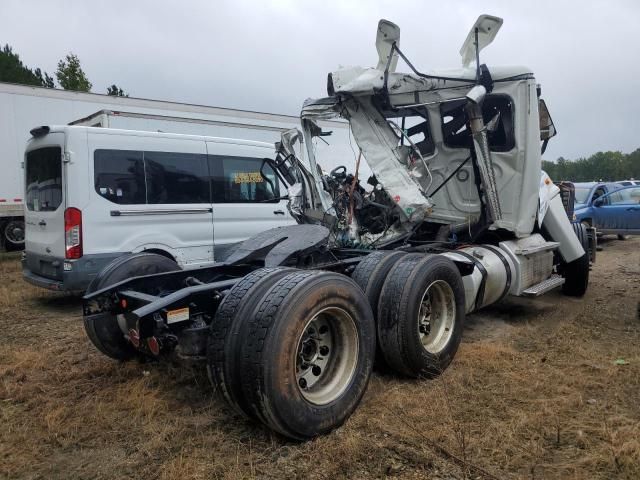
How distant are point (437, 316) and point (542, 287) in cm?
200

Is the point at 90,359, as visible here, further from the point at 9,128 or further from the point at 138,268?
the point at 9,128

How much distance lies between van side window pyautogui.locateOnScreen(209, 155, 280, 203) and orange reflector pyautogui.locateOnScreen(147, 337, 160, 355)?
4.75m

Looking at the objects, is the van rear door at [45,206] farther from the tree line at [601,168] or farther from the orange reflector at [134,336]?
the tree line at [601,168]

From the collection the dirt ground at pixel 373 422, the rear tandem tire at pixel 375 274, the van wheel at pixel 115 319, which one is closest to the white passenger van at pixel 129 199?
the van wheel at pixel 115 319

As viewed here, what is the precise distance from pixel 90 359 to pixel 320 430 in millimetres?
2639

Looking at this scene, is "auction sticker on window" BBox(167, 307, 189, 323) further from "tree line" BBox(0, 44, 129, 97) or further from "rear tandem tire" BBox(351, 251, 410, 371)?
"tree line" BBox(0, 44, 129, 97)

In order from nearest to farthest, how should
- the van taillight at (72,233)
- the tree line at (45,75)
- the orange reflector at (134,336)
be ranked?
the orange reflector at (134,336), the van taillight at (72,233), the tree line at (45,75)

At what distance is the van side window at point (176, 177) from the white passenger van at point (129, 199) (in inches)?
0.5

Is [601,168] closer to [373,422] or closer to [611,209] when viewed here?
[611,209]

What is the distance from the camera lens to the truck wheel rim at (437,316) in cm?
412

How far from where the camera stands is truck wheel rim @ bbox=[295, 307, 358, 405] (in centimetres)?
313

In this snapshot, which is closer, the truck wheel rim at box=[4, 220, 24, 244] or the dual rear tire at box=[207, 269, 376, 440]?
the dual rear tire at box=[207, 269, 376, 440]

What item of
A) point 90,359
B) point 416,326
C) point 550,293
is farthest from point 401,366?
point 550,293

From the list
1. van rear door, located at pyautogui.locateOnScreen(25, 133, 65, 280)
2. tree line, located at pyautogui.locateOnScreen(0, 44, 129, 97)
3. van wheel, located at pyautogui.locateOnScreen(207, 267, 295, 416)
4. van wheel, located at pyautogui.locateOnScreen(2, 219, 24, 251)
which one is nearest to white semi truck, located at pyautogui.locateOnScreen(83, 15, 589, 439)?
van wheel, located at pyautogui.locateOnScreen(207, 267, 295, 416)
